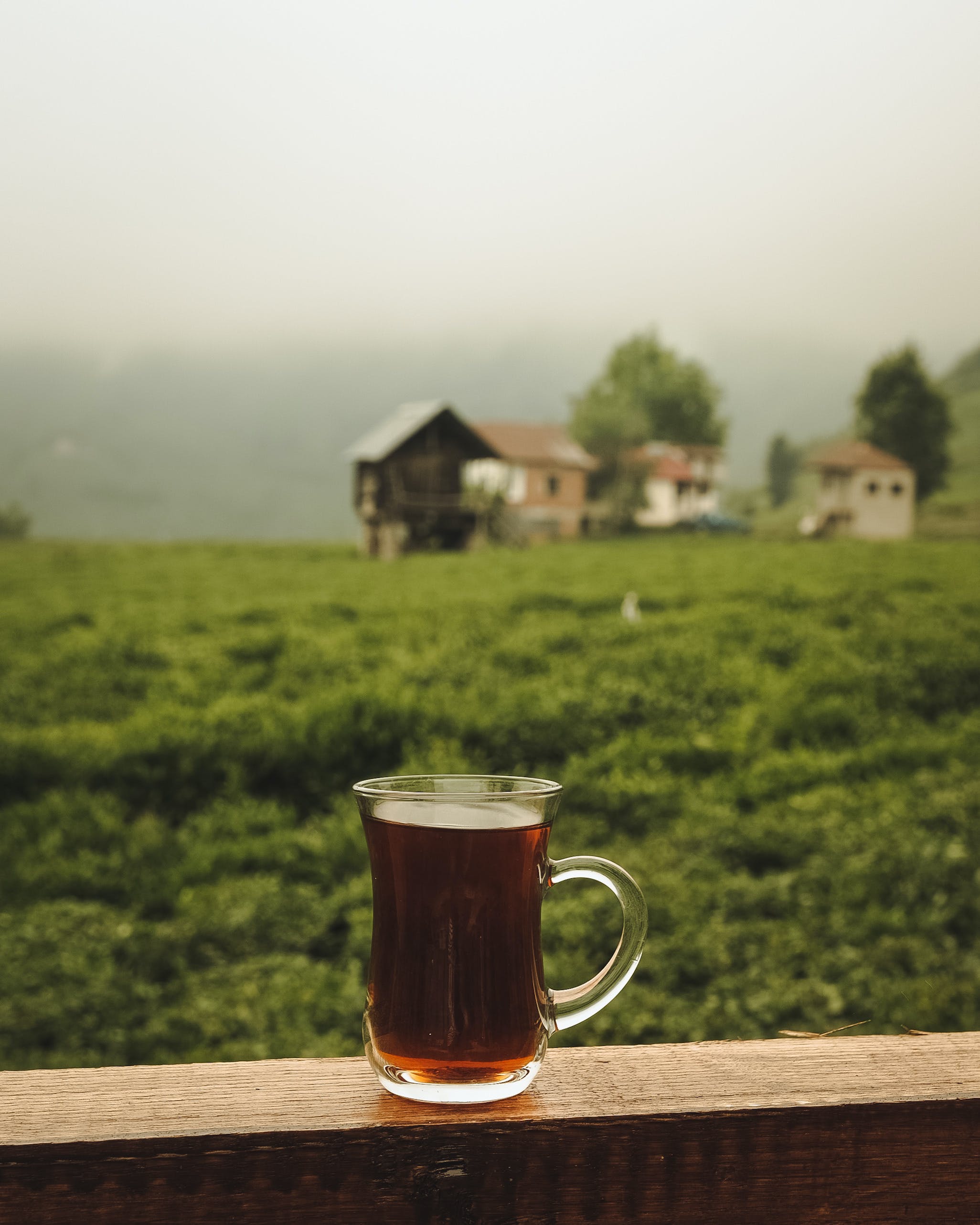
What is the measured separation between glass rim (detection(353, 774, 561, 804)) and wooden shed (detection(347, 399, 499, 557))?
6886mm

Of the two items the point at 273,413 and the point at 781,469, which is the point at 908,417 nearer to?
the point at 781,469

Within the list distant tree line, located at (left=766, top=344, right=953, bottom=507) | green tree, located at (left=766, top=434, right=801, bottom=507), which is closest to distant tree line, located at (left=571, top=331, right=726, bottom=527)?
green tree, located at (left=766, top=434, right=801, bottom=507)

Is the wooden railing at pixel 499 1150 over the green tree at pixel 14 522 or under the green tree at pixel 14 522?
under

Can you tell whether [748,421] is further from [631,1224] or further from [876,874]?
[631,1224]

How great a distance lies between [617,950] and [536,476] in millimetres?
7385

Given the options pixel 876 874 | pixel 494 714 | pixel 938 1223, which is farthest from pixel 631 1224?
pixel 494 714

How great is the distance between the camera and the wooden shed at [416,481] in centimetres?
760

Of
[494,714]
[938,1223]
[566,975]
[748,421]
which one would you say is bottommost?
[566,975]

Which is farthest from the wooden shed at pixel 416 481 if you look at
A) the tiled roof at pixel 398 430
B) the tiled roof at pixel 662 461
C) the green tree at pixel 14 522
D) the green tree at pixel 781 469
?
the green tree at pixel 14 522

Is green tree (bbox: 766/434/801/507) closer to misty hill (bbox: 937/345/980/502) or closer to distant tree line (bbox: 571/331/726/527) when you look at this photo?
distant tree line (bbox: 571/331/726/527)

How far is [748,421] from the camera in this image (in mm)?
8188

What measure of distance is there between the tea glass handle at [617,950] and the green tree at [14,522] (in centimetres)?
731

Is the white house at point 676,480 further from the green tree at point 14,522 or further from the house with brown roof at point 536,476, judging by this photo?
the green tree at point 14,522

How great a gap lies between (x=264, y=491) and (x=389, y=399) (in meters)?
1.15
